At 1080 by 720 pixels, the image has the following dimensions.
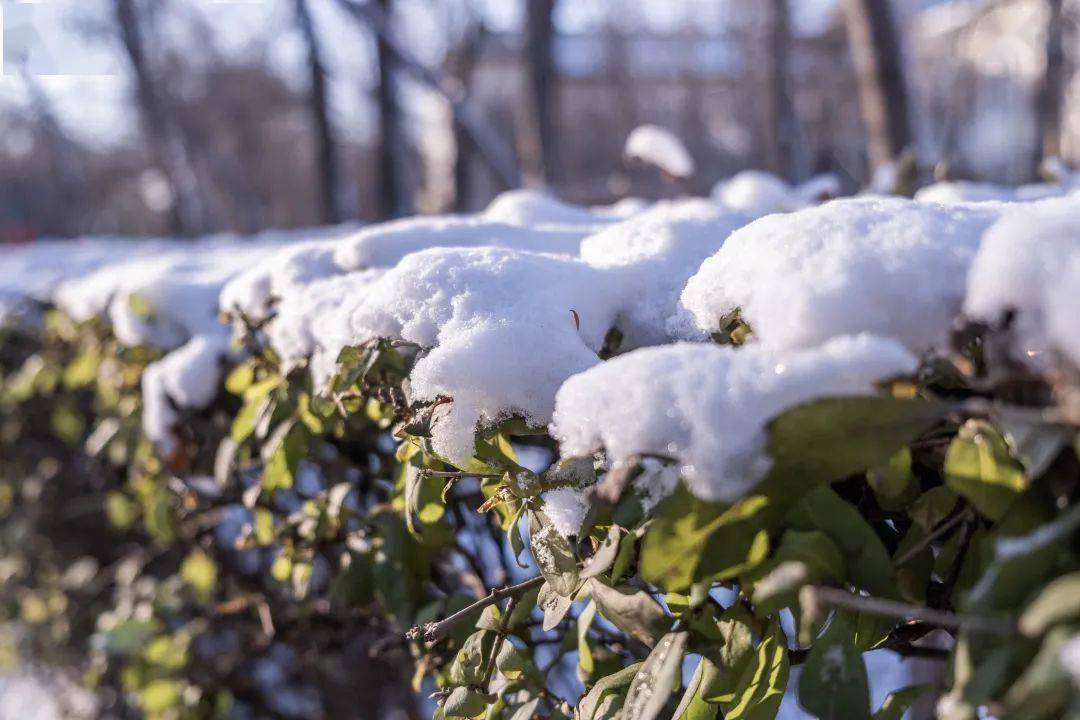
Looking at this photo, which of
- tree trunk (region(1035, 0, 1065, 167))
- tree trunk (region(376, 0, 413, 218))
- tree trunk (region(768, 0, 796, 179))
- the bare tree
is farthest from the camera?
tree trunk (region(768, 0, 796, 179))

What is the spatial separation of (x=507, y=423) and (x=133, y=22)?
12.9 meters

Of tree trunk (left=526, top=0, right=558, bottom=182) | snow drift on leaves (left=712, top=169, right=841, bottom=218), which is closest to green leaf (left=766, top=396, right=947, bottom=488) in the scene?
snow drift on leaves (left=712, top=169, right=841, bottom=218)

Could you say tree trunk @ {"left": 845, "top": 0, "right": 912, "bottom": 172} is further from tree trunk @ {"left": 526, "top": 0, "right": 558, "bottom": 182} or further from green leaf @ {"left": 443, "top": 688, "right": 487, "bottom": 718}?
green leaf @ {"left": 443, "top": 688, "right": 487, "bottom": 718}

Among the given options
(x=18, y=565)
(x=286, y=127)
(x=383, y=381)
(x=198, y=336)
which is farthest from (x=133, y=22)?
(x=286, y=127)

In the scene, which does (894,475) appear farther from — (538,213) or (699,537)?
(538,213)

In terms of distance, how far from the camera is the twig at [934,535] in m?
0.75

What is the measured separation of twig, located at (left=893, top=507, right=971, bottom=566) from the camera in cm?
75

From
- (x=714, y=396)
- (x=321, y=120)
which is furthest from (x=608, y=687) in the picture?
(x=321, y=120)

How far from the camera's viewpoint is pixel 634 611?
84 cm

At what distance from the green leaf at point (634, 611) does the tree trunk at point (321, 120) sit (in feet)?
32.1

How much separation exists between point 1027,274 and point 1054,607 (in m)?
0.23

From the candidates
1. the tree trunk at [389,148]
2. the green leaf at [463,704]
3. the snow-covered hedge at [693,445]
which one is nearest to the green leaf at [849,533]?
the snow-covered hedge at [693,445]

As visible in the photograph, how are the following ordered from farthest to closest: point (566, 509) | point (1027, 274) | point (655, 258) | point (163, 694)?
point (163, 694)
point (655, 258)
point (566, 509)
point (1027, 274)

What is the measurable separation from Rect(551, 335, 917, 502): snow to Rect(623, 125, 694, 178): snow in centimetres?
232
